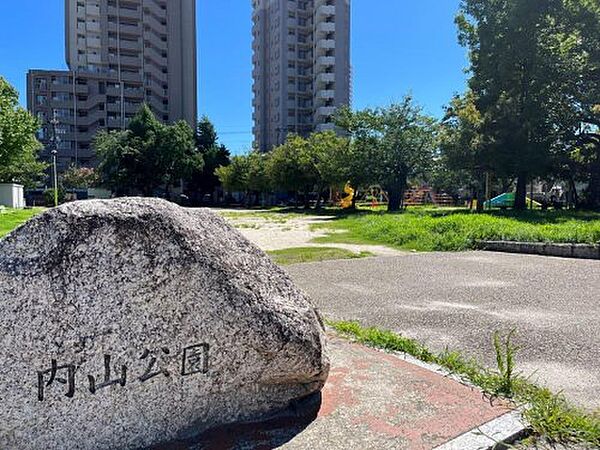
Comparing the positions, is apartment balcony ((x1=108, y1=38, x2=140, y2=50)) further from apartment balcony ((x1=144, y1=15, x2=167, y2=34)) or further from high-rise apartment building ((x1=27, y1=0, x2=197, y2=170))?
apartment balcony ((x1=144, y1=15, x2=167, y2=34))

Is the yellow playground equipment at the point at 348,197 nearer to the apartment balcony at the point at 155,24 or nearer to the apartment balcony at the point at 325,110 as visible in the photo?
the apartment balcony at the point at 325,110

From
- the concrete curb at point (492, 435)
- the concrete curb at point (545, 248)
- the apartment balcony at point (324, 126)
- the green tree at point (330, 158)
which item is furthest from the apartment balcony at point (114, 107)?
the concrete curb at point (492, 435)

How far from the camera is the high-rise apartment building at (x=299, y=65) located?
65750mm

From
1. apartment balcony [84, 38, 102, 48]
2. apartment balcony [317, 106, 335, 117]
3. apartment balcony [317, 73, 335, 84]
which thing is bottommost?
apartment balcony [317, 106, 335, 117]

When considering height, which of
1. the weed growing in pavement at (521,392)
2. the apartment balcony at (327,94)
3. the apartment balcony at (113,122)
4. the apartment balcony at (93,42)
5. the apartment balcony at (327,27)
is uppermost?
the apartment balcony at (327,27)

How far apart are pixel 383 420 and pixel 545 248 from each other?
9976 mm

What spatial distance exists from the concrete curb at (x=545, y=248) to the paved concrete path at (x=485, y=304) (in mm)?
714

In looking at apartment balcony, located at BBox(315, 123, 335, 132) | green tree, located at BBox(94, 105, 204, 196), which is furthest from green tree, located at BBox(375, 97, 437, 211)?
apartment balcony, located at BBox(315, 123, 335, 132)

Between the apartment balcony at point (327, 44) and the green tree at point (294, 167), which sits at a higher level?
the apartment balcony at point (327, 44)

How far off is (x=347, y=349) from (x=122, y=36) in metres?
74.8

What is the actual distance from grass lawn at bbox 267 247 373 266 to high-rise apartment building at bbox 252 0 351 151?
170 ft

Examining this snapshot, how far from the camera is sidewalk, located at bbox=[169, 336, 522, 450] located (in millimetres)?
2639

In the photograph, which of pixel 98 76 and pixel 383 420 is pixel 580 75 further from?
pixel 98 76

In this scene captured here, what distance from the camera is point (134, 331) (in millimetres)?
2512
